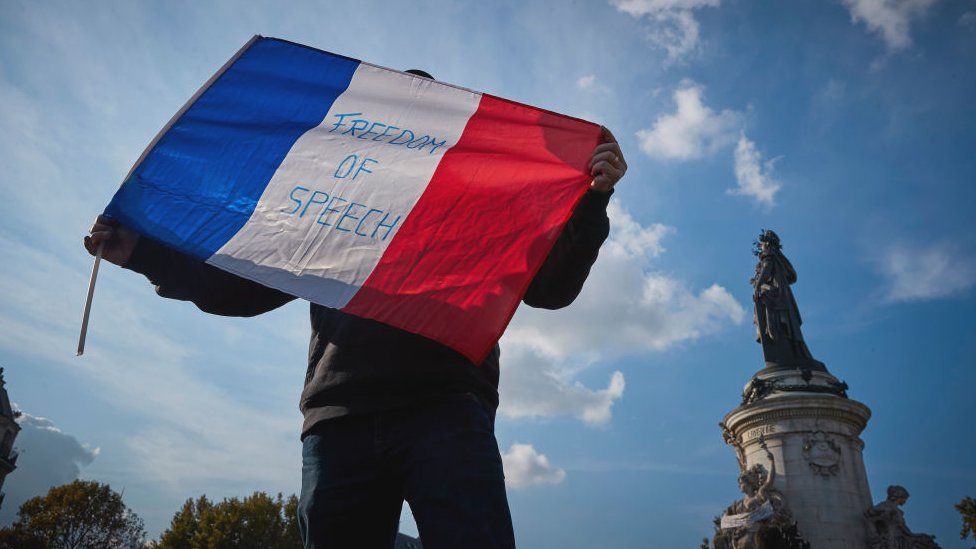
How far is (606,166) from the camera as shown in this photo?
3059mm

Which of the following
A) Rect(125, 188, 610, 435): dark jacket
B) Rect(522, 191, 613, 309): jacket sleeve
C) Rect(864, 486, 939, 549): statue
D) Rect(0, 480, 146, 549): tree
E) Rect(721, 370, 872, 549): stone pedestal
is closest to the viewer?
Rect(125, 188, 610, 435): dark jacket

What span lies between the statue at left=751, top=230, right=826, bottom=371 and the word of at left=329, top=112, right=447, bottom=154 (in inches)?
615

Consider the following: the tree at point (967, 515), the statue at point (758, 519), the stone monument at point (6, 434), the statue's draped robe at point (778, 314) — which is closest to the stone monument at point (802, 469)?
the statue at point (758, 519)

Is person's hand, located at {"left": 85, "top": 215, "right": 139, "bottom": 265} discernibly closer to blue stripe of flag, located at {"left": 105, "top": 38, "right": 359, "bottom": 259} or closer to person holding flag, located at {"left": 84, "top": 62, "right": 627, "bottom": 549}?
blue stripe of flag, located at {"left": 105, "top": 38, "right": 359, "bottom": 259}

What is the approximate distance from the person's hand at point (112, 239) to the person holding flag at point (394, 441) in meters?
1.10

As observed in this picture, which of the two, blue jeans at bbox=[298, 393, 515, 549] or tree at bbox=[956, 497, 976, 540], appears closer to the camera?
blue jeans at bbox=[298, 393, 515, 549]

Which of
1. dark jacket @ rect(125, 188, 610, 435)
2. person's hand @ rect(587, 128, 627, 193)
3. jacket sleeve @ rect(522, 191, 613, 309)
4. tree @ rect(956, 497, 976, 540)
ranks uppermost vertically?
tree @ rect(956, 497, 976, 540)

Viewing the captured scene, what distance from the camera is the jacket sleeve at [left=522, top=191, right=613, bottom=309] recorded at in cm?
299

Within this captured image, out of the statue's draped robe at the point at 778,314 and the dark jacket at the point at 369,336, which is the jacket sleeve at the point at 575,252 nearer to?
the dark jacket at the point at 369,336

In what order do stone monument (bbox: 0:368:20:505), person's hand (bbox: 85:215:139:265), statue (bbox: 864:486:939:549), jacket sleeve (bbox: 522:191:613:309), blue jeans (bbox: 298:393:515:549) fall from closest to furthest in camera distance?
1. blue jeans (bbox: 298:393:515:549)
2. jacket sleeve (bbox: 522:191:613:309)
3. person's hand (bbox: 85:215:139:265)
4. statue (bbox: 864:486:939:549)
5. stone monument (bbox: 0:368:20:505)

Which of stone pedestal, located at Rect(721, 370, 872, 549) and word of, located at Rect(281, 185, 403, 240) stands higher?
stone pedestal, located at Rect(721, 370, 872, 549)

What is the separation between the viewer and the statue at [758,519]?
13492 mm

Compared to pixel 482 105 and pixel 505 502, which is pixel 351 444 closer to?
pixel 505 502

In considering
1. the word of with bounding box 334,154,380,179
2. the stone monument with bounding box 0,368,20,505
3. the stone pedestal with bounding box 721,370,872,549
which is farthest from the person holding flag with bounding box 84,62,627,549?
the stone monument with bounding box 0,368,20,505
